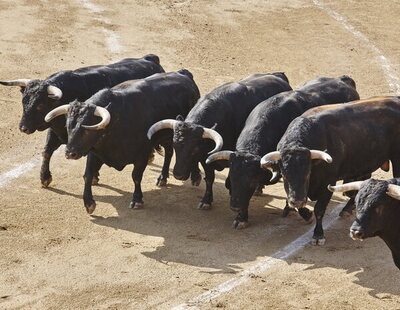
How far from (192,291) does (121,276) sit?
1.21 metres

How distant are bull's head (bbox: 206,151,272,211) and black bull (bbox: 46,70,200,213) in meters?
1.97

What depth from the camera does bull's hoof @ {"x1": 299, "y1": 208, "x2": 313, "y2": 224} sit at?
16703mm

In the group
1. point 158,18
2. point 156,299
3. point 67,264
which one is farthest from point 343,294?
point 158,18

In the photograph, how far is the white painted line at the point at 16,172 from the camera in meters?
18.7

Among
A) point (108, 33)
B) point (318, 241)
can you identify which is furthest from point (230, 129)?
point (108, 33)

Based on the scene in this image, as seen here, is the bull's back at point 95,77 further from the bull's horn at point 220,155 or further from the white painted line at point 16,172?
the bull's horn at point 220,155

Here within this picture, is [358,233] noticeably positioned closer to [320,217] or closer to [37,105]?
[320,217]

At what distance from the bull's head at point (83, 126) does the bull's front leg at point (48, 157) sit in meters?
1.84

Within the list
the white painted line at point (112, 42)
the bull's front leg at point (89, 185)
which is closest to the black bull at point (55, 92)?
the bull's front leg at point (89, 185)

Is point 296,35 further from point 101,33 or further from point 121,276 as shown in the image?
point 121,276

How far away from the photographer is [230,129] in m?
17.6

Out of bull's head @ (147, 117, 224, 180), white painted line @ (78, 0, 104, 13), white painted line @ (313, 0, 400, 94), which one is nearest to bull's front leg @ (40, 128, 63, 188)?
bull's head @ (147, 117, 224, 180)

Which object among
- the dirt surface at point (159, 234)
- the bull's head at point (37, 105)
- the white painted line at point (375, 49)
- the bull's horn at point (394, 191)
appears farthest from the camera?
the white painted line at point (375, 49)

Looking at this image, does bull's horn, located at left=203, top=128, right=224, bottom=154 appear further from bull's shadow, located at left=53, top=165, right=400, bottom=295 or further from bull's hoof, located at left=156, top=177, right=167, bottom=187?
bull's hoof, located at left=156, top=177, right=167, bottom=187
